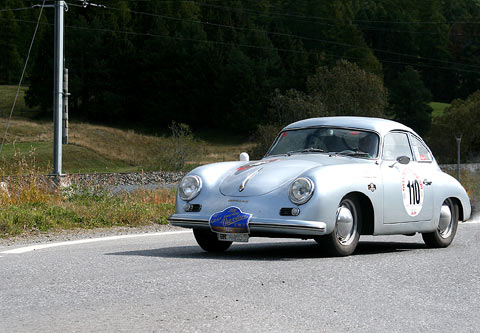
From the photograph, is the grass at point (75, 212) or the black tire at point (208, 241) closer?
the black tire at point (208, 241)

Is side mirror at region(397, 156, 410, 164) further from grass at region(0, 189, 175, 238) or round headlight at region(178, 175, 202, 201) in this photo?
grass at region(0, 189, 175, 238)

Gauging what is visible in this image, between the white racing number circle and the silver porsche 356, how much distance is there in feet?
0.04

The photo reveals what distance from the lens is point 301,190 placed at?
9383 mm

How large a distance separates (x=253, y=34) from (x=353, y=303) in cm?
11164

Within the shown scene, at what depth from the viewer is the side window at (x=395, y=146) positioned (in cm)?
1097

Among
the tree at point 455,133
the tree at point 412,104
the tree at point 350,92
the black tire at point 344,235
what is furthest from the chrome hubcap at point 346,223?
the tree at point 412,104

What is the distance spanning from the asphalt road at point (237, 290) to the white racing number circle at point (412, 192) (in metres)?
0.59

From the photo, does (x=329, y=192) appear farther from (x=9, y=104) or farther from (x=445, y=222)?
(x=9, y=104)

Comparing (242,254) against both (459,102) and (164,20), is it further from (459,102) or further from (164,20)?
(164,20)

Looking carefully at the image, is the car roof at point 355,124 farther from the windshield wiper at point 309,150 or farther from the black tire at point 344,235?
the black tire at point 344,235

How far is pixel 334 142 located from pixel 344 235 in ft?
5.21

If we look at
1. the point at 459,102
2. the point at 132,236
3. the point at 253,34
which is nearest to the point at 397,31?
the point at 253,34

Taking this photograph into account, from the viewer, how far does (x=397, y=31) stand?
149 meters

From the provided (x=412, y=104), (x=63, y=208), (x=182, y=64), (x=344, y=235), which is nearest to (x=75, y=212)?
(x=63, y=208)
